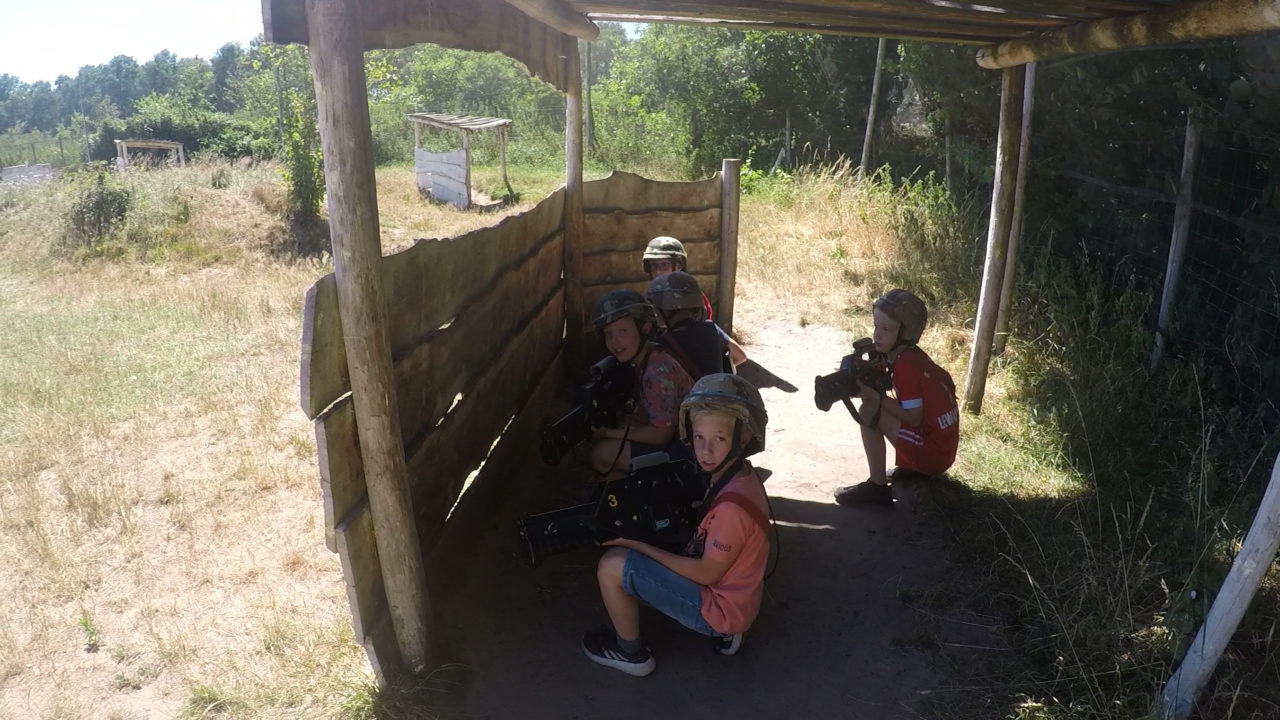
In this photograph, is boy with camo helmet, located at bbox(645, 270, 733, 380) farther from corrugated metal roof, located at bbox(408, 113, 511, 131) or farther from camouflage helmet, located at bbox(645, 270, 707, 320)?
corrugated metal roof, located at bbox(408, 113, 511, 131)

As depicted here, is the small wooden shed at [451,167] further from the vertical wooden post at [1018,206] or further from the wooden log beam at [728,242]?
the vertical wooden post at [1018,206]

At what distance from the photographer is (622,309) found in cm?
402

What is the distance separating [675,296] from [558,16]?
1549 mm

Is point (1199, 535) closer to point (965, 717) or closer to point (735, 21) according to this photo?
point (965, 717)

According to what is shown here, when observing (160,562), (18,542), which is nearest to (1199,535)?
(160,562)

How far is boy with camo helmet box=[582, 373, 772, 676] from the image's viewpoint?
9.57ft

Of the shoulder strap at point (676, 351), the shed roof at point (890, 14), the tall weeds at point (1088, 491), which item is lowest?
the tall weeds at point (1088, 491)

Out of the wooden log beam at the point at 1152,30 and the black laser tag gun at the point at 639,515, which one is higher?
the wooden log beam at the point at 1152,30

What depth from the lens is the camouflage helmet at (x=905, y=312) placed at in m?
4.19

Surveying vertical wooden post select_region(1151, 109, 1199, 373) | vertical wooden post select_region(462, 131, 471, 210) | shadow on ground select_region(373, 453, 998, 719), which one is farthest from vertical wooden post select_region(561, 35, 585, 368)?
vertical wooden post select_region(462, 131, 471, 210)

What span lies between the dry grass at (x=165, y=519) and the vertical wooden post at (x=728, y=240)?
3592 mm

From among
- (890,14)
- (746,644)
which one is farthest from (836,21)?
(746,644)

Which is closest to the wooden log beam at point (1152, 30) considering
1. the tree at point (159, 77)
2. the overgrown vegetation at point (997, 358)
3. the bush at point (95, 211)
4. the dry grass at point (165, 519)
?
→ the overgrown vegetation at point (997, 358)

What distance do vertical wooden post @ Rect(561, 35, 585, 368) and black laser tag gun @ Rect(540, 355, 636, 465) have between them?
2280mm
